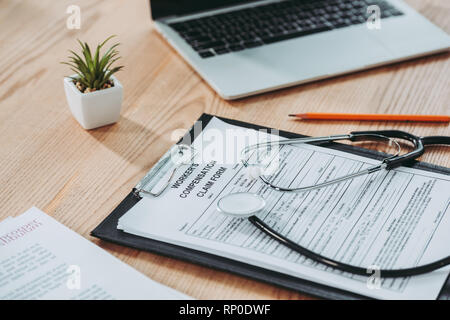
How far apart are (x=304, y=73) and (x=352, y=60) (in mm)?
106

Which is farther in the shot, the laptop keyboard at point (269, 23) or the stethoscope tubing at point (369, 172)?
the laptop keyboard at point (269, 23)

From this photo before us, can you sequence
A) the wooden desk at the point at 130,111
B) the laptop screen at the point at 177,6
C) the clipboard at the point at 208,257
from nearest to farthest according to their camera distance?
the clipboard at the point at 208,257 < the wooden desk at the point at 130,111 < the laptop screen at the point at 177,6

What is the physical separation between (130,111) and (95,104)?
3.4 inches

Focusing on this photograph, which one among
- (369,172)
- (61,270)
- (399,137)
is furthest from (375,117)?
(61,270)

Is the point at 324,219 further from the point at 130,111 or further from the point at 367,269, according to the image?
the point at 130,111

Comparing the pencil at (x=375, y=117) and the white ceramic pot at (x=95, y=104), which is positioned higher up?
the white ceramic pot at (x=95, y=104)

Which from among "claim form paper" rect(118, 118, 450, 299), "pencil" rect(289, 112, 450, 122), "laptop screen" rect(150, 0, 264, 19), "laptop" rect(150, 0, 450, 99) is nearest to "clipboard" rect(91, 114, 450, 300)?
"claim form paper" rect(118, 118, 450, 299)

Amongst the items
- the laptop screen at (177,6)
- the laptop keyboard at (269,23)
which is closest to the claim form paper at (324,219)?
the laptop keyboard at (269,23)

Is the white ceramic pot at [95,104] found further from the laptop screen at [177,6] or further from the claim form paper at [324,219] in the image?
the laptop screen at [177,6]

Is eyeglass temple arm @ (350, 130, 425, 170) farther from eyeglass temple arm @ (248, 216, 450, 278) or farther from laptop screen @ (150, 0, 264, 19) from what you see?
laptop screen @ (150, 0, 264, 19)

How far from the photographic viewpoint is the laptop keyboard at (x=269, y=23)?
1014 mm

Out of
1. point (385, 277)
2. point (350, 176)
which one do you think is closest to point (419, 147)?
point (350, 176)

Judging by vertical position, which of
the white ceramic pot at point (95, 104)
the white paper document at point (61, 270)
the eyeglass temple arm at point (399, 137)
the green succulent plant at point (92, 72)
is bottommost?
the white paper document at point (61, 270)
